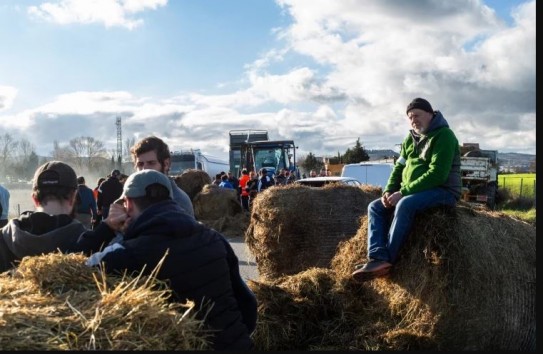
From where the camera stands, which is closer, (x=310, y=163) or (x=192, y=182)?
(x=192, y=182)

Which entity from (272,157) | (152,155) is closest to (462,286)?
(152,155)

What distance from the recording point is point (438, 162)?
5457 mm

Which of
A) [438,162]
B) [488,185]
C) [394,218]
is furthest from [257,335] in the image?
[488,185]

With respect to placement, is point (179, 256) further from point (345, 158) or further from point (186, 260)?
point (345, 158)

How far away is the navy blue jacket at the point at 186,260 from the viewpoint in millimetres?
3051

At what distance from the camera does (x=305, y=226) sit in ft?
28.5

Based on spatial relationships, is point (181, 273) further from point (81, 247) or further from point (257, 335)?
point (257, 335)

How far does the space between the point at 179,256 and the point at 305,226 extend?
18.7 feet

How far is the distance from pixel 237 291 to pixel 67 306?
115cm

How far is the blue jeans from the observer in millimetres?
5582

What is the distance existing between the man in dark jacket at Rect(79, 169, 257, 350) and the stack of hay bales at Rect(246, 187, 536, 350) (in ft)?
8.20

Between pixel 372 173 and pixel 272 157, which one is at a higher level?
pixel 272 157

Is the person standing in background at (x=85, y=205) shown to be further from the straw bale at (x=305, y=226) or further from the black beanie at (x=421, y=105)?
the black beanie at (x=421, y=105)

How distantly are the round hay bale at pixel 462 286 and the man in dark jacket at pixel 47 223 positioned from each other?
3.06m
